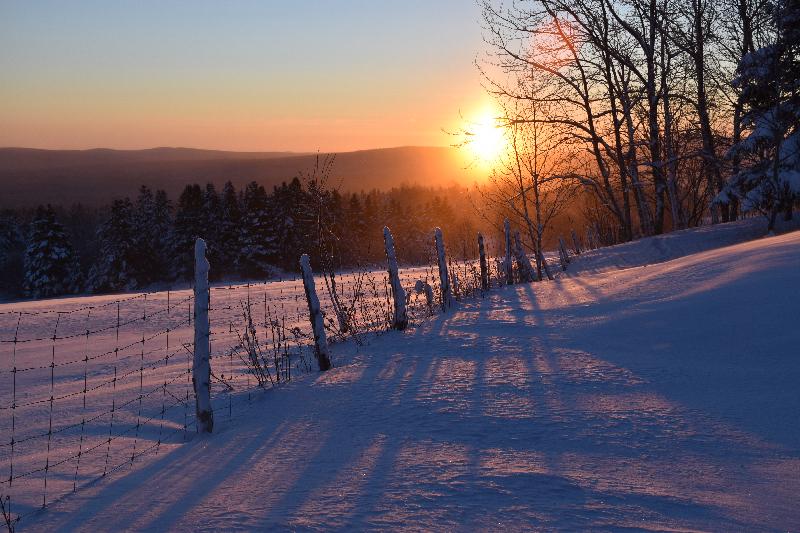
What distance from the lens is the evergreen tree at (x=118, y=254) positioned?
47.7m

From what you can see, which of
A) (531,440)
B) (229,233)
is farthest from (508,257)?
(229,233)

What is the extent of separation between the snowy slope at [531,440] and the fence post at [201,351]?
206mm

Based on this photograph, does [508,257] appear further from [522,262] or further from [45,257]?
[45,257]

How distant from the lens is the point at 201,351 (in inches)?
193

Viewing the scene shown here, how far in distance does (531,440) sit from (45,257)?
171 ft

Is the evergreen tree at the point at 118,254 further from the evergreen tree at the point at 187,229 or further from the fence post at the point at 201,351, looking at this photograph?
the fence post at the point at 201,351

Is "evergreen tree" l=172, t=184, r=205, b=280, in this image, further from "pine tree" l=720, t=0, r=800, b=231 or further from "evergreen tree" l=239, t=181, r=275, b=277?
"pine tree" l=720, t=0, r=800, b=231

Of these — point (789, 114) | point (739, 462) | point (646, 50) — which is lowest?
point (739, 462)

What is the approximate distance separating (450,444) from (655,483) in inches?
50.3

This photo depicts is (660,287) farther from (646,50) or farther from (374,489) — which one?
(646,50)

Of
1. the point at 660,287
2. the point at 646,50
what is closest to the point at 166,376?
the point at 660,287

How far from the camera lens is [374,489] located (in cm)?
307

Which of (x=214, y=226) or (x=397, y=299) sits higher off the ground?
(x=214, y=226)

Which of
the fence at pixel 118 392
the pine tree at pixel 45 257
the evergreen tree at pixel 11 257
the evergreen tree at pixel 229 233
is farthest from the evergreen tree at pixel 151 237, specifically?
the fence at pixel 118 392
